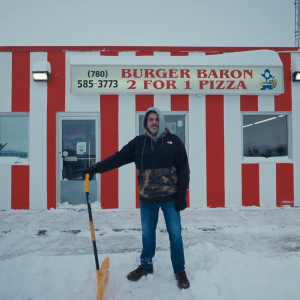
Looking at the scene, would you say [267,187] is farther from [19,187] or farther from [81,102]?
[19,187]

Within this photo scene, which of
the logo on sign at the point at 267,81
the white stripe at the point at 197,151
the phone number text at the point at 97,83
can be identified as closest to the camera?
the phone number text at the point at 97,83

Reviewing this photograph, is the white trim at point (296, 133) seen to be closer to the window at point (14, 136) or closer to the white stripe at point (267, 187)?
the white stripe at point (267, 187)

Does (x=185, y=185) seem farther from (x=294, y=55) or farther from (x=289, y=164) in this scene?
(x=294, y=55)

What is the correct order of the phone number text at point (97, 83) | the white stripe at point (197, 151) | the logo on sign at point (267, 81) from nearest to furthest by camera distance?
the phone number text at point (97, 83) → the logo on sign at point (267, 81) → the white stripe at point (197, 151)

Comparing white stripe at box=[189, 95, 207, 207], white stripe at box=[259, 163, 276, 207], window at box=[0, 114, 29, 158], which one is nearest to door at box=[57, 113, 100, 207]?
window at box=[0, 114, 29, 158]

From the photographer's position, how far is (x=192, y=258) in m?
2.72

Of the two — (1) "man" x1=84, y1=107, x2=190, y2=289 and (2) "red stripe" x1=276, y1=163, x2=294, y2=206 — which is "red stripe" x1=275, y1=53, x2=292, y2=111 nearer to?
(2) "red stripe" x1=276, y1=163, x2=294, y2=206

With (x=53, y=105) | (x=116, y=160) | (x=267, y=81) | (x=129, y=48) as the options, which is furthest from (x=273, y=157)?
(x=53, y=105)

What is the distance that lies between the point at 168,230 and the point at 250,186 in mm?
3302

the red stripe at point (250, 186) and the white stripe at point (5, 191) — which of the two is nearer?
the white stripe at point (5, 191)

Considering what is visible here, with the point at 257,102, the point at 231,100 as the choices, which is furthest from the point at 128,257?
the point at 257,102

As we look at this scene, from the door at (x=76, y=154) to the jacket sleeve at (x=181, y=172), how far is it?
299 cm

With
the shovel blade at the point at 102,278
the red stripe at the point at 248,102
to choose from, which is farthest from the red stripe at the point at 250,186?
the shovel blade at the point at 102,278

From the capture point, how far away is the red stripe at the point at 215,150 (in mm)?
4934
